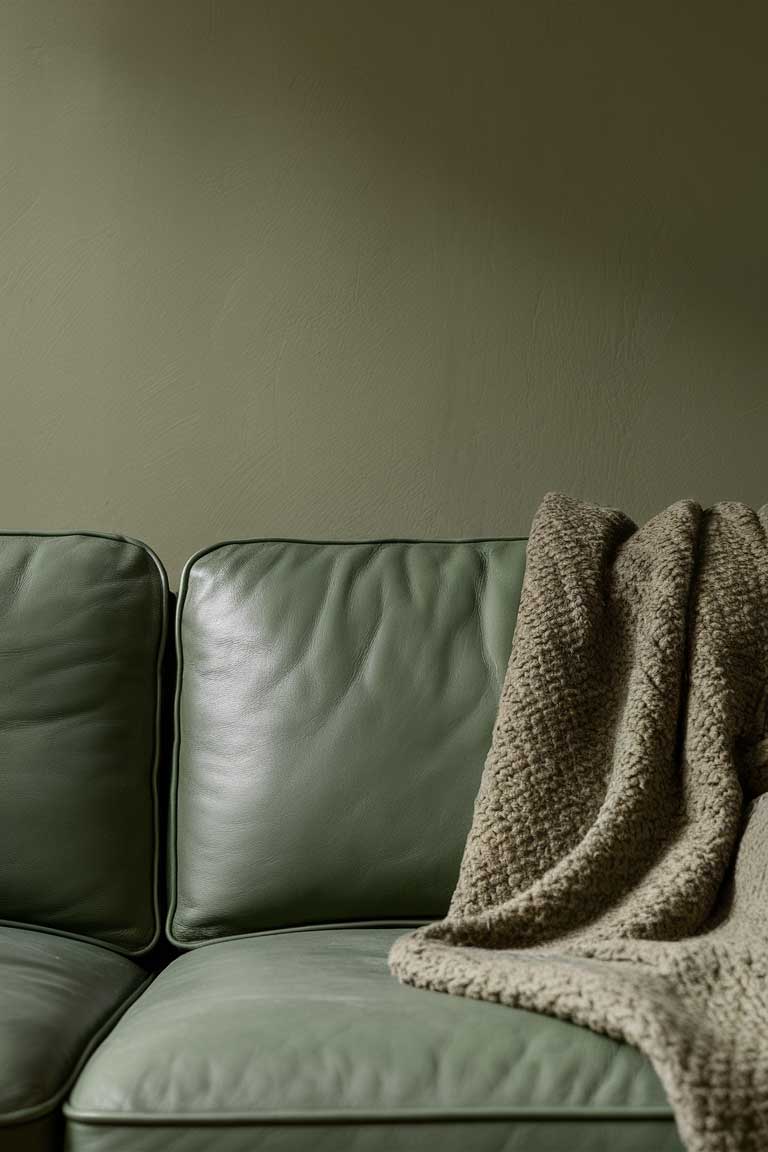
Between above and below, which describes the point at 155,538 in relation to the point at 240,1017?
above

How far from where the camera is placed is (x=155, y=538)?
1.73 meters

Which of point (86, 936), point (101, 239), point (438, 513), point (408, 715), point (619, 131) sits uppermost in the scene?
point (619, 131)

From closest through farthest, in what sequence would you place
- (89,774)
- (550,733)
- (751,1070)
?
(751,1070) → (550,733) → (89,774)

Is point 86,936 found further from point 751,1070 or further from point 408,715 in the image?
point 751,1070

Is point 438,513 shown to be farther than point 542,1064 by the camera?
Yes

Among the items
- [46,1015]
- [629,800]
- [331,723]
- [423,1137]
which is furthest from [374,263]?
[423,1137]

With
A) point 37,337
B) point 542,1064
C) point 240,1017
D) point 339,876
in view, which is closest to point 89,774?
point 339,876

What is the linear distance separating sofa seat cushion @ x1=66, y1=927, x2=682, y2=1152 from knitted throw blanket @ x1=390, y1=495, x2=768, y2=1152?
0.12ft

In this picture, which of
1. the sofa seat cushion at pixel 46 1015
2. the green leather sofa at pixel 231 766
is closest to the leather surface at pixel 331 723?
the green leather sofa at pixel 231 766

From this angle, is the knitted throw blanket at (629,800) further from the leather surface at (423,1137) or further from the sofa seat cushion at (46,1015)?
the sofa seat cushion at (46,1015)

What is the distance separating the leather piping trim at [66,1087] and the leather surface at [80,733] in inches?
8.0

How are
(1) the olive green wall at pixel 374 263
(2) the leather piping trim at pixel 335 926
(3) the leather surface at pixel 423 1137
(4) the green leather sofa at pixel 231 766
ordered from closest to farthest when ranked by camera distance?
(3) the leather surface at pixel 423 1137, (4) the green leather sofa at pixel 231 766, (2) the leather piping trim at pixel 335 926, (1) the olive green wall at pixel 374 263

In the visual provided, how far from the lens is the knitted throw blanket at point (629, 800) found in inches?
33.8

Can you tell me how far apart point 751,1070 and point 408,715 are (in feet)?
1.87
